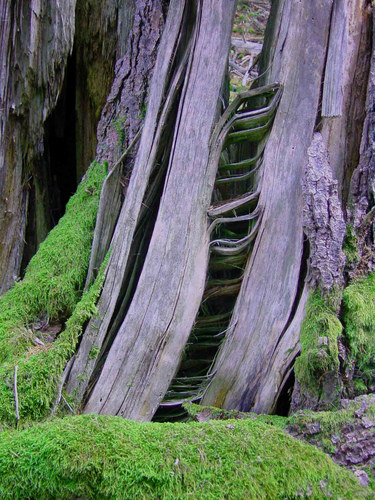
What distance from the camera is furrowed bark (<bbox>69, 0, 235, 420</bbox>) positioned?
7.46ft

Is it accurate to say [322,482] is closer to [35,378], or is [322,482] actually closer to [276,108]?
[35,378]

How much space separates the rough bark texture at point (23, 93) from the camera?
110 inches

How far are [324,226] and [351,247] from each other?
270mm

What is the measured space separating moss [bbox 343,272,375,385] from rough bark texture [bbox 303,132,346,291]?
13 centimetres

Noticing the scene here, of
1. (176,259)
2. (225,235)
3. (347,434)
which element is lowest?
(347,434)

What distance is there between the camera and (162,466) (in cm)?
166

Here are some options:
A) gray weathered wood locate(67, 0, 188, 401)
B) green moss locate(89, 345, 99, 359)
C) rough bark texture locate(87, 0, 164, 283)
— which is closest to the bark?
rough bark texture locate(87, 0, 164, 283)

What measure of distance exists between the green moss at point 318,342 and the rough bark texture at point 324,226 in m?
0.09

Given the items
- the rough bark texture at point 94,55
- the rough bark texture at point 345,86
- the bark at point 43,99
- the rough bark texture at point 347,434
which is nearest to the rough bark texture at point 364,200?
the rough bark texture at point 345,86

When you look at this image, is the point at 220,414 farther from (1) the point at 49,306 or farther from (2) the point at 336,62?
(2) the point at 336,62

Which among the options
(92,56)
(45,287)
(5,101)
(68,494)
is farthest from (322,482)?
(92,56)

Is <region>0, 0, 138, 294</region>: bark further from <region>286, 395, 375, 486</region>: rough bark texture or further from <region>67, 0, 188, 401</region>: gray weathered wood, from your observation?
<region>286, 395, 375, 486</region>: rough bark texture

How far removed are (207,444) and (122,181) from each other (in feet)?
5.26

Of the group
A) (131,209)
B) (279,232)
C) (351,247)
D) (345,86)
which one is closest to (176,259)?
(131,209)
